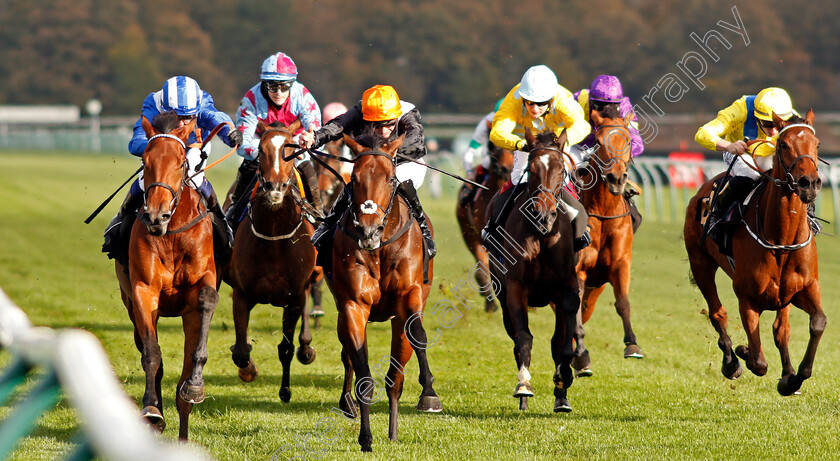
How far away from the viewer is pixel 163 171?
543 cm

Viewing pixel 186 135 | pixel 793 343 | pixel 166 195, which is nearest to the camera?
pixel 166 195

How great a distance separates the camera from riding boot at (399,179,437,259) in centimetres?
608

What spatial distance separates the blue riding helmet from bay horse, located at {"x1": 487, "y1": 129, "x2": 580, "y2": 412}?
6.57ft

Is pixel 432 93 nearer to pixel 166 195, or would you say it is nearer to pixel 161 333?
pixel 161 333

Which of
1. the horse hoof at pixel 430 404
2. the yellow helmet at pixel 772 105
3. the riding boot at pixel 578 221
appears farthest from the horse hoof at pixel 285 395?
the yellow helmet at pixel 772 105

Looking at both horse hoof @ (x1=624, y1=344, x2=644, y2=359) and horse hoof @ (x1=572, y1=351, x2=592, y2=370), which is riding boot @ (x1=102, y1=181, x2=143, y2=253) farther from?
horse hoof @ (x1=624, y1=344, x2=644, y2=359)

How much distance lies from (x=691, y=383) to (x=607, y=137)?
1.82m

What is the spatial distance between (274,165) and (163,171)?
2.49ft

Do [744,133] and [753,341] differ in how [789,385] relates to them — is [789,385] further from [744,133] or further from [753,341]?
[744,133]

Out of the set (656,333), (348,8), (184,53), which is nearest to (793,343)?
(656,333)

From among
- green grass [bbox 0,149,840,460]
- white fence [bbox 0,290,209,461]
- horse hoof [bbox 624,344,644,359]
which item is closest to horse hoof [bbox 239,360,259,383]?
green grass [bbox 0,149,840,460]

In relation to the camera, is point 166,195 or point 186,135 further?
point 186,135

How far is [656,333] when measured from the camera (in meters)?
9.36

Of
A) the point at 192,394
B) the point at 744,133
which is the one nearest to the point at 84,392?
the point at 192,394
